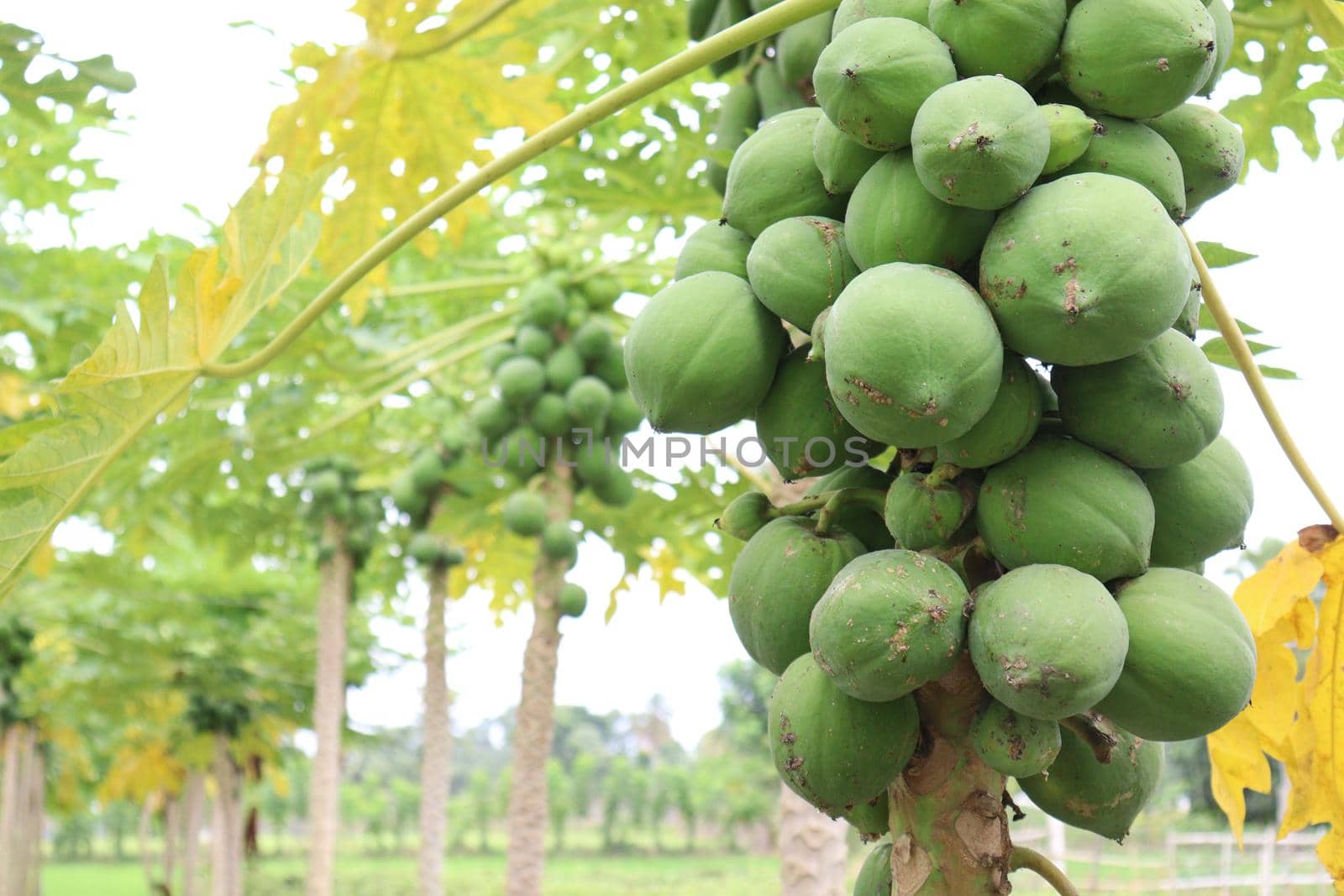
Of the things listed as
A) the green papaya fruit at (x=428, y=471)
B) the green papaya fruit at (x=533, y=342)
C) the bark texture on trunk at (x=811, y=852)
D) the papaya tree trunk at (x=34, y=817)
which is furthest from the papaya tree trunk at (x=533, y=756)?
the papaya tree trunk at (x=34, y=817)

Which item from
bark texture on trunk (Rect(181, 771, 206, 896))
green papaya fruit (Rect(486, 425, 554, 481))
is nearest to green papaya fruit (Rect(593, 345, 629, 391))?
green papaya fruit (Rect(486, 425, 554, 481))

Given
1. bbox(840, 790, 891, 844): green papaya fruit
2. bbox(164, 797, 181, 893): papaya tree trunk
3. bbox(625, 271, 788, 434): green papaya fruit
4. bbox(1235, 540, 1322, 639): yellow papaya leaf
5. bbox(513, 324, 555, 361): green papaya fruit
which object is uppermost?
bbox(513, 324, 555, 361): green papaya fruit

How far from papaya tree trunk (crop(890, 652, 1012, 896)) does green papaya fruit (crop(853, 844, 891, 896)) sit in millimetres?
86

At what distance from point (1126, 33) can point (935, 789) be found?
2.37 feet

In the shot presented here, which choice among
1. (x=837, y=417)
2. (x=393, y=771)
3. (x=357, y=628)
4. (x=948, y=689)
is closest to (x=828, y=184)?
(x=837, y=417)

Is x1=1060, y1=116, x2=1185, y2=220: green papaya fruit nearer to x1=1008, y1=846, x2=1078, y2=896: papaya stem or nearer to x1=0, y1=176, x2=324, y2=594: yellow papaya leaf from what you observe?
x1=1008, y1=846, x2=1078, y2=896: papaya stem

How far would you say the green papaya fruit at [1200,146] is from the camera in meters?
1.12

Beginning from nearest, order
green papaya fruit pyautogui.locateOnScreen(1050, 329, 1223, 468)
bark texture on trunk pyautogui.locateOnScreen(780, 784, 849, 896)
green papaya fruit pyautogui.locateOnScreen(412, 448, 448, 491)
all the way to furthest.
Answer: green papaya fruit pyautogui.locateOnScreen(1050, 329, 1223, 468), bark texture on trunk pyautogui.locateOnScreen(780, 784, 849, 896), green papaya fruit pyautogui.locateOnScreen(412, 448, 448, 491)

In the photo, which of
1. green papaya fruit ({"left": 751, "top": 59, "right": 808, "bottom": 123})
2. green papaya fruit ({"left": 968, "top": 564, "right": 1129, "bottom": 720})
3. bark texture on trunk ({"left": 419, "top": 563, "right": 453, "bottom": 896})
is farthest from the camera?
bark texture on trunk ({"left": 419, "top": 563, "right": 453, "bottom": 896})

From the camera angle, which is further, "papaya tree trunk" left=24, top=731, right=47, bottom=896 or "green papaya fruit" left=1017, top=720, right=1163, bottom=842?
"papaya tree trunk" left=24, top=731, right=47, bottom=896

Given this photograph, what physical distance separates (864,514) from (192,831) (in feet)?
33.6

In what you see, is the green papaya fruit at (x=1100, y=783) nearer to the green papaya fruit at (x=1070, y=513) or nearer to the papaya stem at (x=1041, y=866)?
the papaya stem at (x=1041, y=866)

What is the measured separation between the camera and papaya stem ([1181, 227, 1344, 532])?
123 centimetres

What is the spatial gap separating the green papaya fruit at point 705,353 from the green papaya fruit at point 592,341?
2.93m
